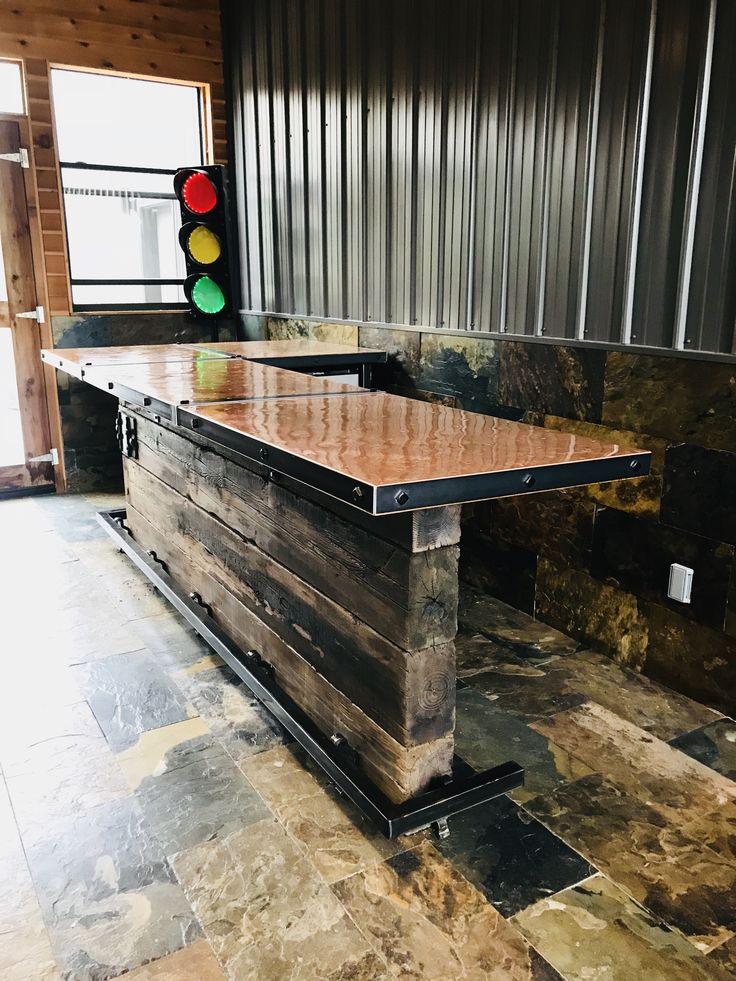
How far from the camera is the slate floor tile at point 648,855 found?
175 cm

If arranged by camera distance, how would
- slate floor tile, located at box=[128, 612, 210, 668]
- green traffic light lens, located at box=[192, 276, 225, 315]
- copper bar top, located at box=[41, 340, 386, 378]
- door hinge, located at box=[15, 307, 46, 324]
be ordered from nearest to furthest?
slate floor tile, located at box=[128, 612, 210, 668] < copper bar top, located at box=[41, 340, 386, 378] < door hinge, located at box=[15, 307, 46, 324] < green traffic light lens, located at box=[192, 276, 225, 315]

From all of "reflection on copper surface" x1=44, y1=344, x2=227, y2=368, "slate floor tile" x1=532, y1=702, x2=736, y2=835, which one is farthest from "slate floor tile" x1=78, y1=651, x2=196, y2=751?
"reflection on copper surface" x1=44, y1=344, x2=227, y2=368

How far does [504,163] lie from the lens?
3.24m

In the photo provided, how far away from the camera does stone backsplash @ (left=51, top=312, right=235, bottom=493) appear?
5.36 m

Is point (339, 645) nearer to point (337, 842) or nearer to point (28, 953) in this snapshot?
point (337, 842)

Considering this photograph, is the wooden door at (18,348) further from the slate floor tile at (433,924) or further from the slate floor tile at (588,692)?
the slate floor tile at (433,924)

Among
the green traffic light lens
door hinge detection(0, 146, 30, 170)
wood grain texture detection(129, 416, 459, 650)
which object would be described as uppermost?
door hinge detection(0, 146, 30, 170)

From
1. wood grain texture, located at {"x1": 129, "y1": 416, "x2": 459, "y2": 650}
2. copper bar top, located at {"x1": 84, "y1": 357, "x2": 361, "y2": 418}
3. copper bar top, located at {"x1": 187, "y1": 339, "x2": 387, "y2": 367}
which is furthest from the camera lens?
copper bar top, located at {"x1": 187, "y1": 339, "x2": 387, "y2": 367}

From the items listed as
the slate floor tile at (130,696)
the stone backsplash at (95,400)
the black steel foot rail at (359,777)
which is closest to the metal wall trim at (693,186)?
the black steel foot rail at (359,777)

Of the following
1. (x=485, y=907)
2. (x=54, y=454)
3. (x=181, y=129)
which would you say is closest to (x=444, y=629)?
(x=485, y=907)

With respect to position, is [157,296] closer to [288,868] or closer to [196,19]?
[196,19]

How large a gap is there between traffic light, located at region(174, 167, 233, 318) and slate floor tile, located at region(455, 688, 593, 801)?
3789 millimetres

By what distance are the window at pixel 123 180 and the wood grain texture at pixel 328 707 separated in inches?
115

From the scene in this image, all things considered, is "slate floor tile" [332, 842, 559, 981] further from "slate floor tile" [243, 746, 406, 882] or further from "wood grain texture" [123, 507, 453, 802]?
"wood grain texture" [123, 507, 453, 802]
